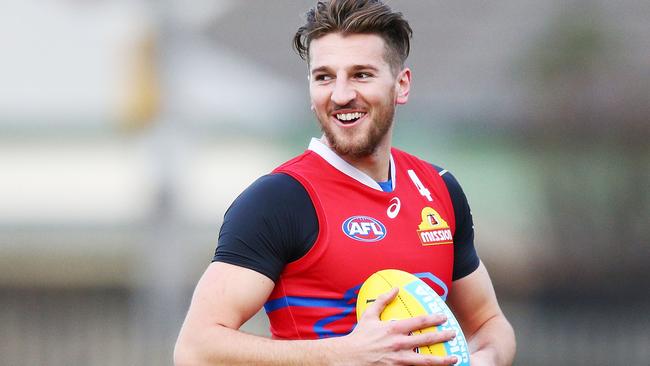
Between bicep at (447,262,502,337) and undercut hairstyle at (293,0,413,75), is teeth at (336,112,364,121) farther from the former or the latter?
bicep at (447,262,502,337)

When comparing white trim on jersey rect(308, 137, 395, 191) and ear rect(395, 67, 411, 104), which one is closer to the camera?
white trim on jersey rect(308, 137, 395, 191)

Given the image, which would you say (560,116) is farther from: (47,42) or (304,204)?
(304,204)

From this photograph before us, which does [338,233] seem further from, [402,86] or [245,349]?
[402,86]

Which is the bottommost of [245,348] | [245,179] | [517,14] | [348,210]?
[245,179]

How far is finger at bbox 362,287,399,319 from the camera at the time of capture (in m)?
2.52

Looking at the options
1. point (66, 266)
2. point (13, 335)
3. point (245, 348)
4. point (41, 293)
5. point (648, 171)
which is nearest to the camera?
point (245, 348)

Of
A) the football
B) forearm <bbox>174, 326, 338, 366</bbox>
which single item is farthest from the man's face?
forearm <bbox>174, 326, 338, 366</bbox>

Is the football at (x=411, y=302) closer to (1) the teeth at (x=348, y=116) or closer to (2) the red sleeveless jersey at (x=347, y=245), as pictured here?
(2) the red sleeveless jersey at (x=347, y=245)

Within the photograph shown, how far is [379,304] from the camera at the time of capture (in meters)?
2.53

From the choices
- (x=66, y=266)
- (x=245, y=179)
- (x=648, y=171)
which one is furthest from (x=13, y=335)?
(x=648, y=171)

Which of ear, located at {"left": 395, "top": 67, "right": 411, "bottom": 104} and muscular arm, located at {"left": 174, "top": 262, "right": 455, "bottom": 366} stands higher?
ear, located at {"left": 395, "top": 67, "right": 411, "bottom": 104}

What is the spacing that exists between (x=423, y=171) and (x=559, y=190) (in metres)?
5.95

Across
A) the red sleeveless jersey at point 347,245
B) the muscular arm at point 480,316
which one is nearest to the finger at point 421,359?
the red sleeveless jersey at point 347,245

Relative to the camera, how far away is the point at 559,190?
8.82 metres
